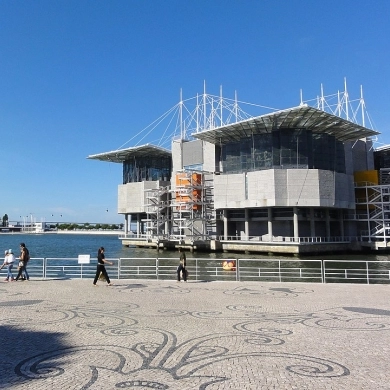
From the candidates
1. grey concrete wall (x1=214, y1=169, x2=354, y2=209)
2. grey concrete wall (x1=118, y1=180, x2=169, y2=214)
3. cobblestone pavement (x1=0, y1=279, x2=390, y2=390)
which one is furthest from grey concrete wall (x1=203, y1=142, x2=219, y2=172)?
cobblestone pavement (x1=0, y1=279, x2=390, y2=390)

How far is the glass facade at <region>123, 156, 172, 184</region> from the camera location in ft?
295

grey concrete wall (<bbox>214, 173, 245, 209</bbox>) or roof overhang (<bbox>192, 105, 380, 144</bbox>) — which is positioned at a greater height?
roof overhang (<bbox>192, 105, 380, 144</bbox>)

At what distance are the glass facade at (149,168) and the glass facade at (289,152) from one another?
2680cm

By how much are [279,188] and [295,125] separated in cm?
1082

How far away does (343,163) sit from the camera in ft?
221

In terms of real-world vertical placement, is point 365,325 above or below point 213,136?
below

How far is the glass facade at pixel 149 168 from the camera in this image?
295ft

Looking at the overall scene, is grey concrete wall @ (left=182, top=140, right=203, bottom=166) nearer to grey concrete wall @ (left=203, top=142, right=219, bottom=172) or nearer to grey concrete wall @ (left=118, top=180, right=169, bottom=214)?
grey concrete wall @ (left=203, top=142, right=219, bottom=172)

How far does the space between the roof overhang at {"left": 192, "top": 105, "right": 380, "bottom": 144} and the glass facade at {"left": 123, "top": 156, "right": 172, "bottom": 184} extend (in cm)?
2291

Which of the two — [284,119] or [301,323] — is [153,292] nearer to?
[301,323]

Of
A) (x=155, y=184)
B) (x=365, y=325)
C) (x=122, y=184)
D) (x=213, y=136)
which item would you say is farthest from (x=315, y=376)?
(x=122, y=184)

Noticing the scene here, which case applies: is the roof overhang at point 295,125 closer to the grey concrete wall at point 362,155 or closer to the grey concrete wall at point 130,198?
the grey concrete wall at point 362,155

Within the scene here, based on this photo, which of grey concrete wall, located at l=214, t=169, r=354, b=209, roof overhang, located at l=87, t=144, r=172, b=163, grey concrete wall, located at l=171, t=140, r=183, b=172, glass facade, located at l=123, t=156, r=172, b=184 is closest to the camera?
grey concrete wall, located at l=214, t=169, r=354, b=209

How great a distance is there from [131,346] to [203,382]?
94.8 inches
